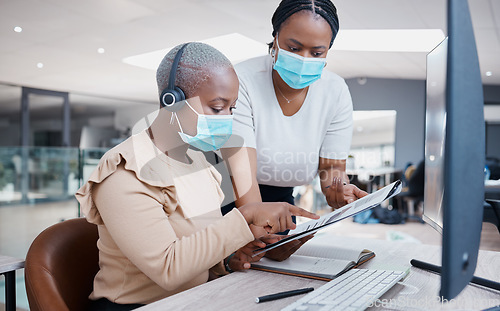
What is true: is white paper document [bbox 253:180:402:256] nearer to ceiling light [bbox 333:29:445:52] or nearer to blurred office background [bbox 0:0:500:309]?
blurred office background [bbox 0:0:500:309]

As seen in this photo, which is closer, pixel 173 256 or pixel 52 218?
pixel 173 256

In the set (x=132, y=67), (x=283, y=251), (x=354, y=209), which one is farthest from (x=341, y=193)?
(x=132, y=67)

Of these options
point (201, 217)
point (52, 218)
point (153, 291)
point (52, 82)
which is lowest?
point (52, 218)

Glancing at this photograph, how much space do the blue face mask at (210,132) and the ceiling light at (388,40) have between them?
14.3 ft

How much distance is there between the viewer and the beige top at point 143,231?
30.2 inches

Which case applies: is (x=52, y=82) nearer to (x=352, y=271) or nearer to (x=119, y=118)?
(x=119, y=118)

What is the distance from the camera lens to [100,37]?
546cm

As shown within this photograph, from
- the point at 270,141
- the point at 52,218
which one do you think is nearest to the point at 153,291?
the point at 270,141

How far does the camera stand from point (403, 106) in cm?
838

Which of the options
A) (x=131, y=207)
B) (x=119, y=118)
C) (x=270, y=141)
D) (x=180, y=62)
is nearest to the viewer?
(x=131, y=207)

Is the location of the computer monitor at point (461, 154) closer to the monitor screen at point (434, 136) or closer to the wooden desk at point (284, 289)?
the wooden desk at point (284, 289)

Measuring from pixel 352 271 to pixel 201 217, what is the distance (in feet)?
1.13

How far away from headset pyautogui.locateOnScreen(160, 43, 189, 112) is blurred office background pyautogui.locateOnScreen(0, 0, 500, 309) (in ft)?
0.40

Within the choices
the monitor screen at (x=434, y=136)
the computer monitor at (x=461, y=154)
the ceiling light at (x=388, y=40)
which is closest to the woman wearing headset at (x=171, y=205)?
the monitor screen at (x=434, y=136)
